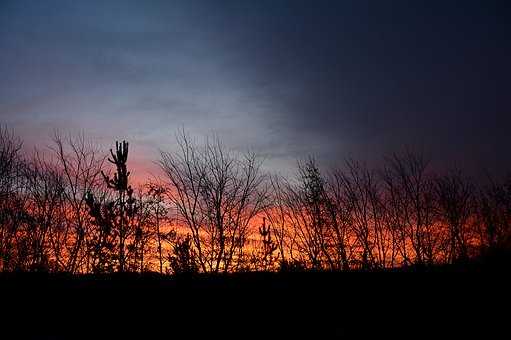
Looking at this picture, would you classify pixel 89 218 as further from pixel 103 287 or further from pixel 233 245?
pixel 103 287

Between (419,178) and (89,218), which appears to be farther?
(89,218)

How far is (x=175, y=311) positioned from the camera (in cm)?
432

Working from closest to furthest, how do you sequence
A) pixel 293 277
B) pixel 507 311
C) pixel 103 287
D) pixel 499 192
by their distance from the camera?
pixel 507 311, pixel 103 287, pixel 293 277, pixel 499 192

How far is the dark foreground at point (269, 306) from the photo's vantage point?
12.1 feet

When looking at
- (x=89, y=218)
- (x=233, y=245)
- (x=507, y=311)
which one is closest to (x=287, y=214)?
(x=233, y=245)

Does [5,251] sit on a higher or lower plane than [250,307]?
higher

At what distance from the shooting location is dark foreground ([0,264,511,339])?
3.70 metres

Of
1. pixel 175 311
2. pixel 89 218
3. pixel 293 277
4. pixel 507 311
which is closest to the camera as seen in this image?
pixel 507 311

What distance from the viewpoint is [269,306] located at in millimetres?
4414

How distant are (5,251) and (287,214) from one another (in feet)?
37.1

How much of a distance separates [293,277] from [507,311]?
9.52 feet

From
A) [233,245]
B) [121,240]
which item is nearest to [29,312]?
[233,245]

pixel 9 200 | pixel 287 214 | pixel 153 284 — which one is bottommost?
pixel 153 284

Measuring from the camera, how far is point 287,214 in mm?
14648
